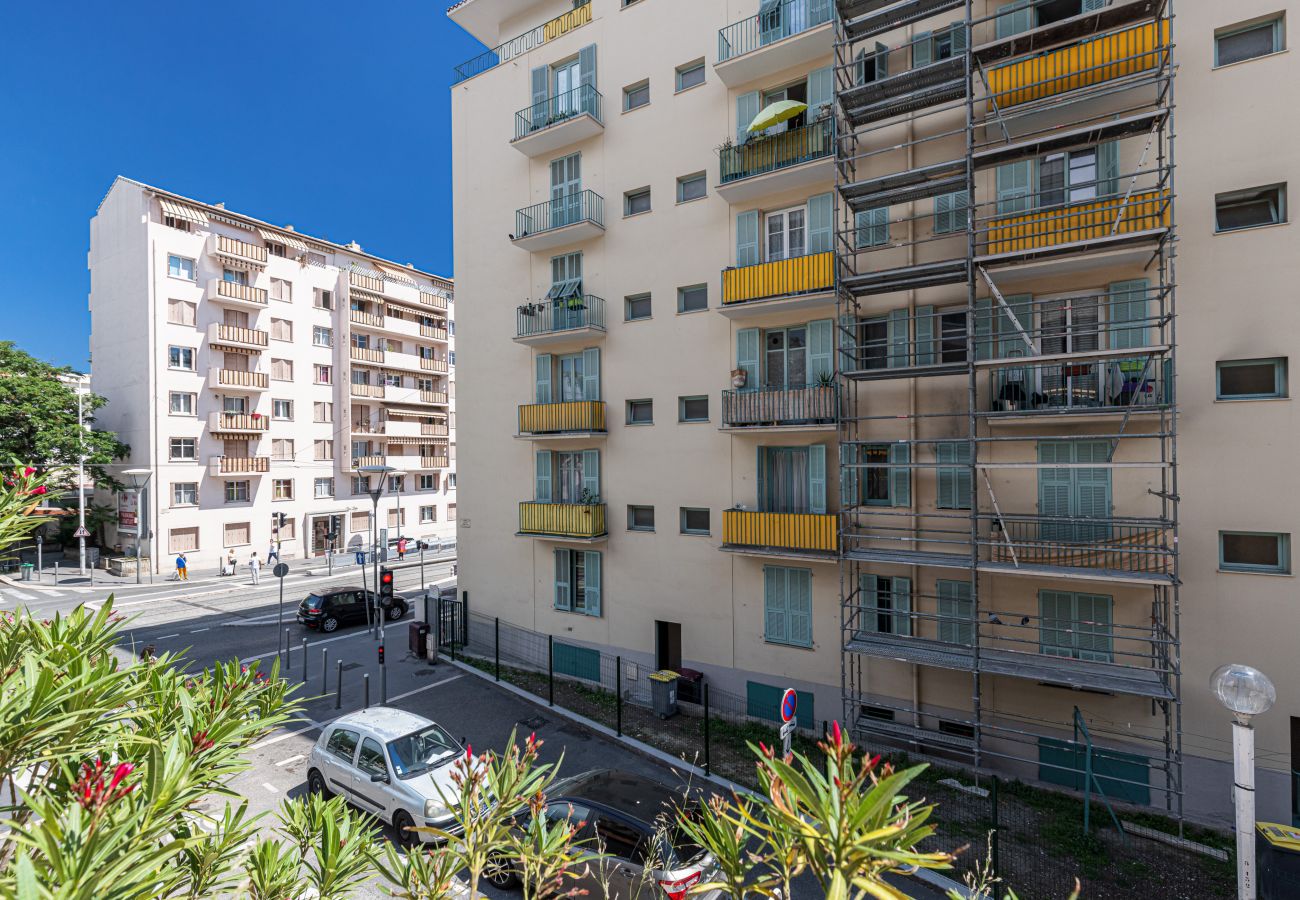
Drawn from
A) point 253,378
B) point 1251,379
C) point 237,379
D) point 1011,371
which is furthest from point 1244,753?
→ point 253,378

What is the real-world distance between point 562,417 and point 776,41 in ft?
34.7

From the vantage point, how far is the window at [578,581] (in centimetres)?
1703

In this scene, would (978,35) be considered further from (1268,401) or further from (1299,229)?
(1268,401)

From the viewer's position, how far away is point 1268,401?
9.84 meters

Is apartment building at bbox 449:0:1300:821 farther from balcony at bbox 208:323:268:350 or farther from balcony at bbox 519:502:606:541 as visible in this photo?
balcony at bbox 208:323:268:350

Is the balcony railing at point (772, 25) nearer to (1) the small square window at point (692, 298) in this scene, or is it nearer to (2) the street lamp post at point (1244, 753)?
(1) the small square window at point (692, 298)

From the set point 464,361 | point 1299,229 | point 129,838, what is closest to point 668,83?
point 464,361

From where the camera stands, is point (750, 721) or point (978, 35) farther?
point (750, 721)

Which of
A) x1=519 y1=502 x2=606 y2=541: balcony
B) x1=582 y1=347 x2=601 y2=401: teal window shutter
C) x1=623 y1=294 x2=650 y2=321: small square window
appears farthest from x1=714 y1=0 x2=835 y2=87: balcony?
x1=519 y1=502 x2=606 y2=541: balcony

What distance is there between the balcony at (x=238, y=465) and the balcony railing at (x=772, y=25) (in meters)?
34.1

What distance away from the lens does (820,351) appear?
13883mm

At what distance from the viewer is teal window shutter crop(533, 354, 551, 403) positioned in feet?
59.9

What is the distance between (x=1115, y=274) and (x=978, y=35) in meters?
5.64

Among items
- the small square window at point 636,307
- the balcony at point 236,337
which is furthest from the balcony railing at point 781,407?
the balcony at point 236,337
